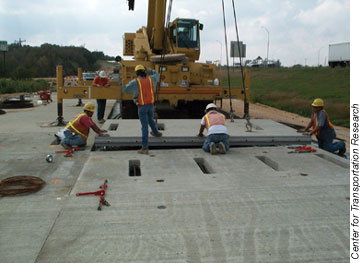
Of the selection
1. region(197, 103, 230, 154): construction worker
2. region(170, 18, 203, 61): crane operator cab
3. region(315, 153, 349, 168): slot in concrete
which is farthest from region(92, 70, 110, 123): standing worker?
region(315, 153, 349, 168): slot in concrete

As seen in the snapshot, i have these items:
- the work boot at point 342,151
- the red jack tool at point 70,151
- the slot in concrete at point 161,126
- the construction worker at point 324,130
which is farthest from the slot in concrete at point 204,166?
the work boot at point 342,151

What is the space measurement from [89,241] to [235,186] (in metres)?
2.20

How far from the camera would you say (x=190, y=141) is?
739 centimetres

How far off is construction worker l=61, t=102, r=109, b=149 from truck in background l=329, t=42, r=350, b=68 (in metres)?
42.5

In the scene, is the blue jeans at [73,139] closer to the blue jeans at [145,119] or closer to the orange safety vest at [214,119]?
the blue jeans at [145,119]

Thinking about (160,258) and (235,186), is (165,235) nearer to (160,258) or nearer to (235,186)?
(160,258)

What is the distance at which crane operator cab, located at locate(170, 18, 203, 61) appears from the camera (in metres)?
12.4

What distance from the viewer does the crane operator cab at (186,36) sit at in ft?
40.7

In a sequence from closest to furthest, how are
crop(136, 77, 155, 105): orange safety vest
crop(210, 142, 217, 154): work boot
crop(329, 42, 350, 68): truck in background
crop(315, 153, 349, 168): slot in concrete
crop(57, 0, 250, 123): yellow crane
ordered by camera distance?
crop(315, 153, 349, 168): slot in concrete, crop(210, 142, 217, 154): work boot, crop(136, 77, 155, 105): orange safety vest, crop(57, 0, 250, 123): yellow crane, crop(329, 42, 350, 68): truck in background

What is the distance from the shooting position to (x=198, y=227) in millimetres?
3732

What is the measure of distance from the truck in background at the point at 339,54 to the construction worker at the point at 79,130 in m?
42.5

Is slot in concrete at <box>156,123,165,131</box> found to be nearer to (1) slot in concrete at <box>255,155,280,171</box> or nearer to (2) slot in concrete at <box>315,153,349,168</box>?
(1) slot in concrete at <box>255,155,280,171</box>

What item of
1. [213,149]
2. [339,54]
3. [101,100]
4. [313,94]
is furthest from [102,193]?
[339,54]

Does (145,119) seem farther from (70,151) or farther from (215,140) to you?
(70,151)
